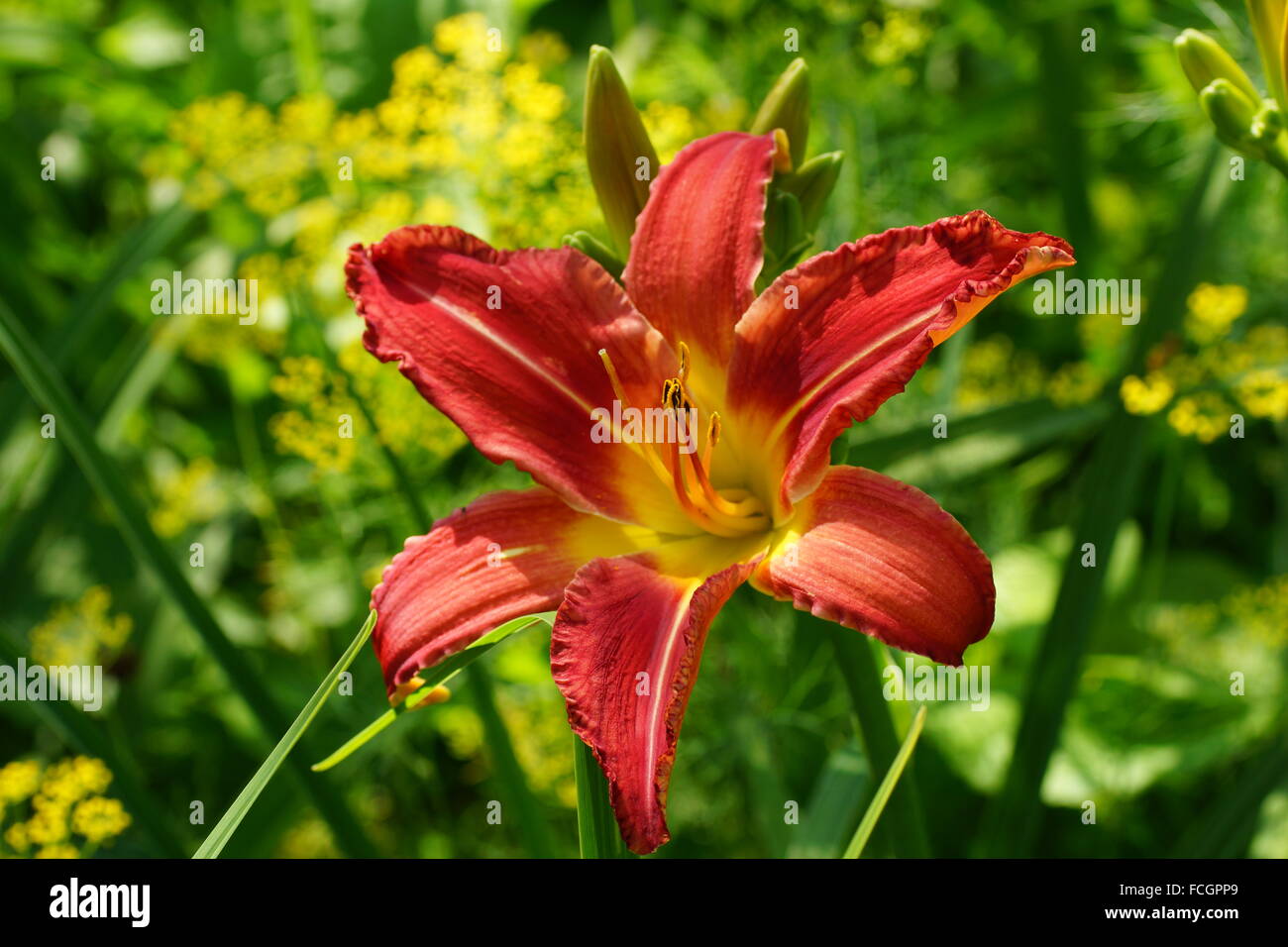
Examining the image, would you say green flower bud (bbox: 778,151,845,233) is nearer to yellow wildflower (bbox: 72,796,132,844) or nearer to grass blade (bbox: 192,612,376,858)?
grass blade (bbox: 192,612,376,858)

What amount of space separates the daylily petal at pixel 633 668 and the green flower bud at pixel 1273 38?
63 centimetres

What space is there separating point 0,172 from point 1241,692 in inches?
105

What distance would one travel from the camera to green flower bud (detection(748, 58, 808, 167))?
974mm

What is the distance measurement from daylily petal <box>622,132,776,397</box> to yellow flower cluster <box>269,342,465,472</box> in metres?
0.46

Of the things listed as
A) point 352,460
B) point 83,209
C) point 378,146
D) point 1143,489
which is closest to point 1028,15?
point 1143,489

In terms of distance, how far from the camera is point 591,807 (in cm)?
81

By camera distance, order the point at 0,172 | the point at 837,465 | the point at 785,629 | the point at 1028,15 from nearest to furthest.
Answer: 1. the point at 837,465
2. the point at 785,629
3. the point at 1028,15
4. the point at 0,172

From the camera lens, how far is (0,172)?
252cm

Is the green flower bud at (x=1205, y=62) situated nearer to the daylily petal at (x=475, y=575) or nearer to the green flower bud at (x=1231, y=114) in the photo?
the green flower bud at (x=1231, y=114)

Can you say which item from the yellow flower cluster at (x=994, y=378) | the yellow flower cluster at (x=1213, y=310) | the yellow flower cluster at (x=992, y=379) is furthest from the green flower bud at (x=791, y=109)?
the yellow flower cluster at (x=992, y=379)

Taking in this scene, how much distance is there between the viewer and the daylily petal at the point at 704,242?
887mm

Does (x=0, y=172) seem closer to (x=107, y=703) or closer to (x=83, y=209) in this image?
(x=83, y=209)

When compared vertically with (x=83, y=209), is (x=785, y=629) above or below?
below
